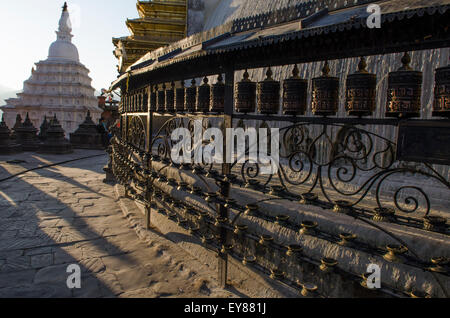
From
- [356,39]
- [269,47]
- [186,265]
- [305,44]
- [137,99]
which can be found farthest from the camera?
[137,99]

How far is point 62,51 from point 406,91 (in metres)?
36.5

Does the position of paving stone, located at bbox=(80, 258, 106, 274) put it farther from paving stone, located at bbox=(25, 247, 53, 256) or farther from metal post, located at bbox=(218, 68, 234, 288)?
metal post, located at bbox=(218, 68, 234, 288)

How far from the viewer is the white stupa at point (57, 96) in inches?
1129

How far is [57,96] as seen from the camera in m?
29.2

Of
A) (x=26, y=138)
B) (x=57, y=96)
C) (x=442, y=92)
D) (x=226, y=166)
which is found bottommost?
(x=26, y=138)

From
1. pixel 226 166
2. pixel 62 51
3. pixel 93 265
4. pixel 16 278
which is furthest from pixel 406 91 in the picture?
pixel 62 51

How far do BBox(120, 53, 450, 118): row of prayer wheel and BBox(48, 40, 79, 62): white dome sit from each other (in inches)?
1343

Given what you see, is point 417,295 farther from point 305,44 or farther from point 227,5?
point 227,5

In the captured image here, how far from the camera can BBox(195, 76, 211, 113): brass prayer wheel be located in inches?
129

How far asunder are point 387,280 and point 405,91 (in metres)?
1.32

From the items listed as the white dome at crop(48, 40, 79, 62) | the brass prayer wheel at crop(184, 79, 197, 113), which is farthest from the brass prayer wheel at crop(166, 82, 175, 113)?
the white dome at crop(48, 40, 79, 62)

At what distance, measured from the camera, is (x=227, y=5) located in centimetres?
1128

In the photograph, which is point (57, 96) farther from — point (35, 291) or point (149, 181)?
point (35, 291)
